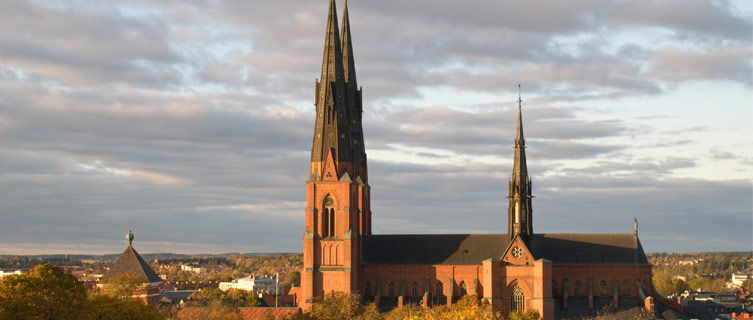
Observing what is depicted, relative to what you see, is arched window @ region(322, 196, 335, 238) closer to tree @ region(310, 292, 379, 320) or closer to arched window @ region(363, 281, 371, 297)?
Answer: tree @ region(310, 292, 379, 320)

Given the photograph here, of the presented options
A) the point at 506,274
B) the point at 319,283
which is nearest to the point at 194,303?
the point at 319,283

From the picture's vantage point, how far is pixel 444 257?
535 feet

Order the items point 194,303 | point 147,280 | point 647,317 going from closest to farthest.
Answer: point 147,280 → point 647,317 → point 194,303

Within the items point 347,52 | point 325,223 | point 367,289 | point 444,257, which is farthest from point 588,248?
point 347,52

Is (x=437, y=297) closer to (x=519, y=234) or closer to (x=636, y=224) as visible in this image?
(x=519, y=234)

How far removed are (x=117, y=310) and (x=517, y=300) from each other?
237 ft

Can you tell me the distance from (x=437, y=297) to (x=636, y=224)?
3197 centimetres

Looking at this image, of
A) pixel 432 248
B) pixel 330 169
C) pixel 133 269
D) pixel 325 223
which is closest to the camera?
pixel 133 269

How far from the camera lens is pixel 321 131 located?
160m

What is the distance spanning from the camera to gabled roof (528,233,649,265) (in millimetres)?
160500

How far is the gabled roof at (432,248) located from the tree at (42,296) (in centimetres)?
7828

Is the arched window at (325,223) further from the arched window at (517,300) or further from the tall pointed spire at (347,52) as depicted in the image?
the arched window at (517,300)

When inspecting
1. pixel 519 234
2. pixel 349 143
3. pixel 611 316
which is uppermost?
pixel 349 143

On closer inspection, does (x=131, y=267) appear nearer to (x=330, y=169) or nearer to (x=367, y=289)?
(x=330, y=169)
